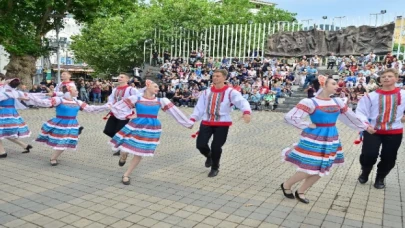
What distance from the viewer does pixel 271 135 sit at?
10727 millimetres

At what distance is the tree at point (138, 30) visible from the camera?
27219 millimetres

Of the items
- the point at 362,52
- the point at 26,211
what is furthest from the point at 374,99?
the point at 362,52

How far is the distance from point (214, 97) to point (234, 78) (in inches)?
607

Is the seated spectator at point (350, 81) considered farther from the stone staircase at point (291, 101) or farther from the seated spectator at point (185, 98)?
Result: the seated spectator at point (185, 98)

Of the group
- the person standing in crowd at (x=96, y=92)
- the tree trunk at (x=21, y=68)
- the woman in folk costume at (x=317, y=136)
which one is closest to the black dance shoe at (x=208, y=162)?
the woman in folk costume at (x=317, y=136)

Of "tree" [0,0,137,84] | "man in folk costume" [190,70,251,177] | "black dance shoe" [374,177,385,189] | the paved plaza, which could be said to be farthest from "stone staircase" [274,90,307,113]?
"man in folk costume" [190,70,251,177]

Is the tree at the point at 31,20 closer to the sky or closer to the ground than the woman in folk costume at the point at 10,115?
closer to the sky

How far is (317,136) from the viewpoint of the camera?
470 centimetres

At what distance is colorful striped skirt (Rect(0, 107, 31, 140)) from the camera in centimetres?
701

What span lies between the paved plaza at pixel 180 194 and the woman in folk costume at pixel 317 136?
0.47 m

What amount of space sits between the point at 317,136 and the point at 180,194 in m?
1.96

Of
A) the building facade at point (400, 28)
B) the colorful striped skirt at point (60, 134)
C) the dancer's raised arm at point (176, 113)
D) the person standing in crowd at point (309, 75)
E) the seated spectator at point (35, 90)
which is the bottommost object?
the seated spectator at point (35, 90)

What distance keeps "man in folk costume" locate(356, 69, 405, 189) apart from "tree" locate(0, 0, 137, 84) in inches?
658

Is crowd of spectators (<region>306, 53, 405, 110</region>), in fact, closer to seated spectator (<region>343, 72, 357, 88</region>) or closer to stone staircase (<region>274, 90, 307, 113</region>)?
seated spectator (<region>343, 72, 357, 88</region>)
